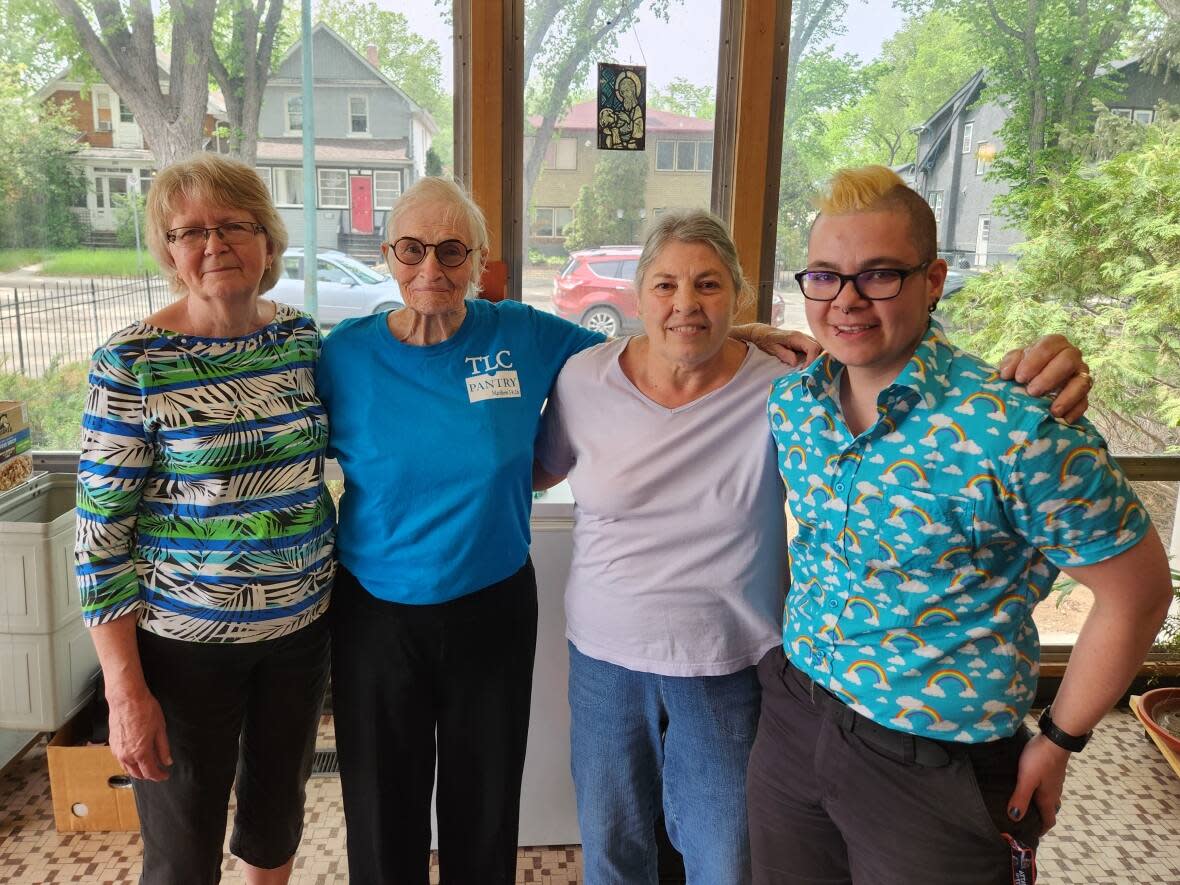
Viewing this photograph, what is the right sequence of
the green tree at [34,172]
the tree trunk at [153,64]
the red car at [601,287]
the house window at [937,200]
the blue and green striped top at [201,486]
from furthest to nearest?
the house window at [937,200], the red car at [601,287], the green tree at [34,172], the tree trunk at [153,64], the blue and green striped top at [201,486]

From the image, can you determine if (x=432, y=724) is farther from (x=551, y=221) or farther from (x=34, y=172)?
(x=34, y=172)

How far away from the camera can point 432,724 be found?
5.62 feet

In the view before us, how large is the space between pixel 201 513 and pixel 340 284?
137cm

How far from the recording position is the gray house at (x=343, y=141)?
262cm

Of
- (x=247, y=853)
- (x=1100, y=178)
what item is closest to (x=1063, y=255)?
(x=1100, y=178)

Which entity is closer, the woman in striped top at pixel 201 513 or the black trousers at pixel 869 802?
the black trousers at pixel 869 802

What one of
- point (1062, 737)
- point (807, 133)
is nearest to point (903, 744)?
point (1062, 737)

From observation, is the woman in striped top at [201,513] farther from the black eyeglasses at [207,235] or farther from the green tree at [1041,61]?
the green tree at [1041,61]

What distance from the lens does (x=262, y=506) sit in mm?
1554

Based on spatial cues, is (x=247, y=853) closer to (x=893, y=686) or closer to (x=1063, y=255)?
(x=893, y=686)

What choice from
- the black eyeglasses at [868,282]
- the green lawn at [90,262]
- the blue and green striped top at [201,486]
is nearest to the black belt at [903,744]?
the black eyeglasses at [868,282]

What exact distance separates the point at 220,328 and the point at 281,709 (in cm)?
74

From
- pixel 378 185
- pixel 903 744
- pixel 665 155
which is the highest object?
pixel 665 155

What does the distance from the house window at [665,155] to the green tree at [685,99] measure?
0.10 meters
